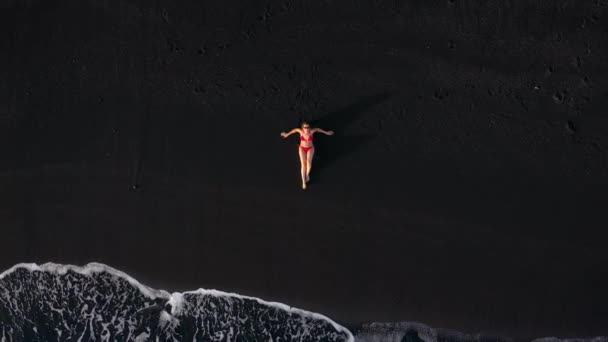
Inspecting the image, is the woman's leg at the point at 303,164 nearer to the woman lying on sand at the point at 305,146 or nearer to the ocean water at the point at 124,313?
the woman lying on sand at the point at 305,146

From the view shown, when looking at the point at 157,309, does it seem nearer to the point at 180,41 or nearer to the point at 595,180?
the point at 180,41

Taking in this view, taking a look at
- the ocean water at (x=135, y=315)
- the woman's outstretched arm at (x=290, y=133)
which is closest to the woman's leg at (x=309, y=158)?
the woman's outstretched arm at (x=290, y=133)

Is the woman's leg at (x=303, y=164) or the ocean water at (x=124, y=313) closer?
the woman's leg at (x=303, y=164)

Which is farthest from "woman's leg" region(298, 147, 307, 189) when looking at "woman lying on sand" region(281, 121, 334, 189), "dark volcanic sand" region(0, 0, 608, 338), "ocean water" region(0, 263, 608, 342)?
"ocean water" region(0, 263, 608, 342)

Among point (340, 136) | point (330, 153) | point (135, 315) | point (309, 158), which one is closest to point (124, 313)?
point (135, 315)

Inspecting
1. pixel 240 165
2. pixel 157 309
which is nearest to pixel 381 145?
pixel 240 165

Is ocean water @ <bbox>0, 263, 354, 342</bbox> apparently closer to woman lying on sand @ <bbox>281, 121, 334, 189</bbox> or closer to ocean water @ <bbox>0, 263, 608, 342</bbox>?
ocean water @ <bbox>0, 263, 608, 342</bbox>

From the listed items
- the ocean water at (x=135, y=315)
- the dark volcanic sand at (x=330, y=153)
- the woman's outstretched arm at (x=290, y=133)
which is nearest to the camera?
the dark volcanic sand at (x=330, y=153)

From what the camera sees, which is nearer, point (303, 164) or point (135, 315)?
point (303, 164)

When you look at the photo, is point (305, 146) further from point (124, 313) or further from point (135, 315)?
point (124, 313)
